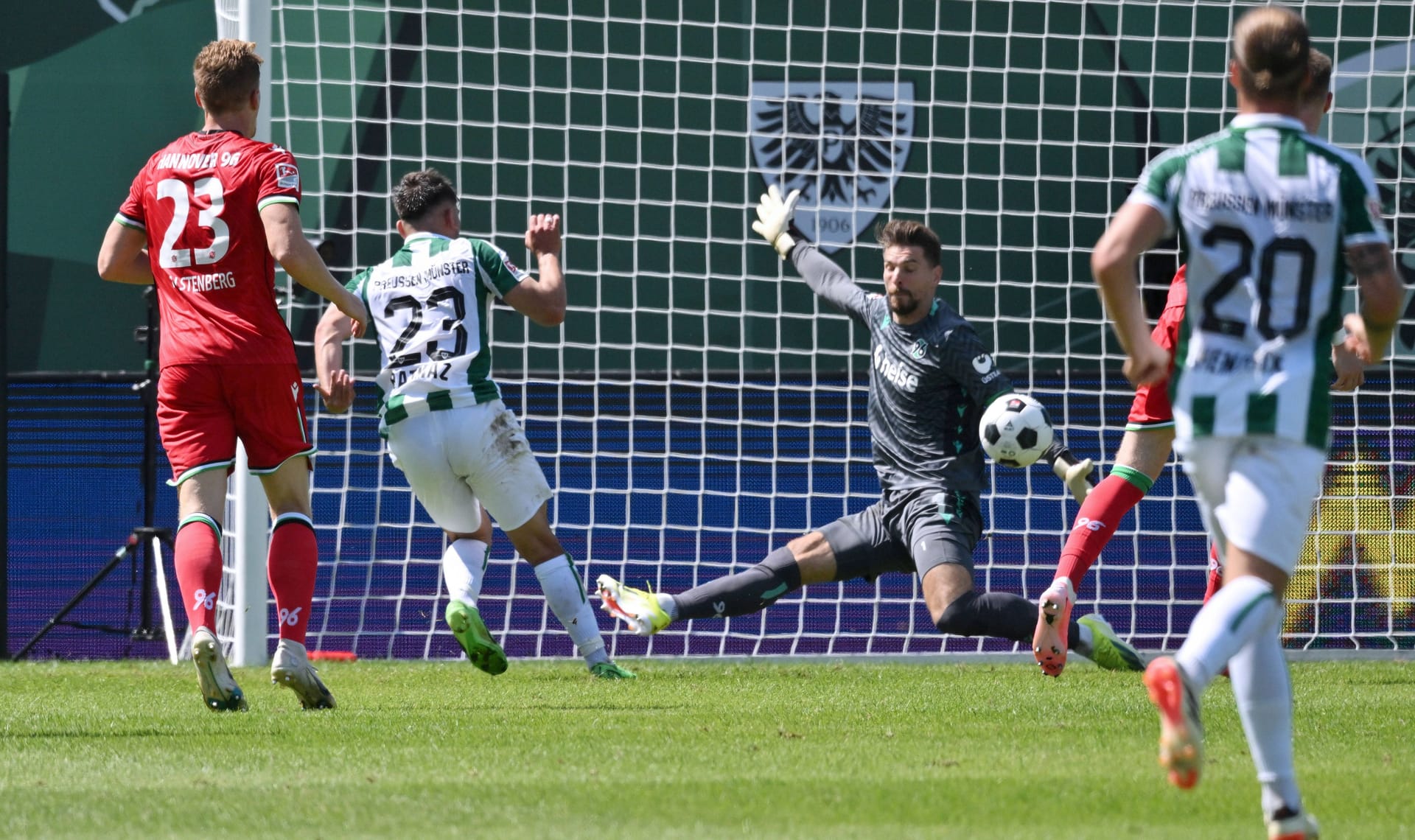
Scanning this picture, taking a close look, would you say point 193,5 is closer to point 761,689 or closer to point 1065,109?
point 1065,109

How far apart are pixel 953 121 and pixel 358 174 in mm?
3453

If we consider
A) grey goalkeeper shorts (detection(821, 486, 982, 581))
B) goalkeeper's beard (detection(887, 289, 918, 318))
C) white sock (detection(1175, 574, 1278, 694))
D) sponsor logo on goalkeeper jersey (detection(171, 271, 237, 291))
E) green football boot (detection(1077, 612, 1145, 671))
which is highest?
sponsor logo on goalkeeper jersey (detection(171, 271, 237, 291))

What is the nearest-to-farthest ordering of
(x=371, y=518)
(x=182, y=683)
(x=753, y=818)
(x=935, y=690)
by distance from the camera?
(x=753, y=818)
(x=935, y=690)
(x=182, y=683)
(x=371, y=518)

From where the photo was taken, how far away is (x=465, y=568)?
664 cm

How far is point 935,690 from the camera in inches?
258

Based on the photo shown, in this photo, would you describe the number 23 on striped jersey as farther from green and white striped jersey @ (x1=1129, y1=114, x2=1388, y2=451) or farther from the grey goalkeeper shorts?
green and white striped jersey @ (x1=1129, y1=114, x2=1388, y2=451)

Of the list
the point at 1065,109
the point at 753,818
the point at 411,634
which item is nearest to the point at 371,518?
the point at 411,634

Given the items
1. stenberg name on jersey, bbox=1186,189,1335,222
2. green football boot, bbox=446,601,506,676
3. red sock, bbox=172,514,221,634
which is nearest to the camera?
stenberg name on jersey, bbox=1186,189,1335,222

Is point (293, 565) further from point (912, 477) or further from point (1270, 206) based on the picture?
point (1270, 206)

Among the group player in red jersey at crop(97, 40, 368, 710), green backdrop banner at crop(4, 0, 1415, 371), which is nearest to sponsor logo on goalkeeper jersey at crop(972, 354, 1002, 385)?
player in red jersey at crop(97, 40, 368, 710)

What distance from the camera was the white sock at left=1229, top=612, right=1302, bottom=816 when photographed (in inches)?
127

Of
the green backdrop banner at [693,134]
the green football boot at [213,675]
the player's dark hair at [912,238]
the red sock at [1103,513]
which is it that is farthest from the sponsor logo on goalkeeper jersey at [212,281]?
the green backdrop banner at [693,134]

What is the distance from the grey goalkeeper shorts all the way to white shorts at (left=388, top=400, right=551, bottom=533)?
1.16 meters

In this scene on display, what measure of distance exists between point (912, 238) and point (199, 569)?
9.01 ft
